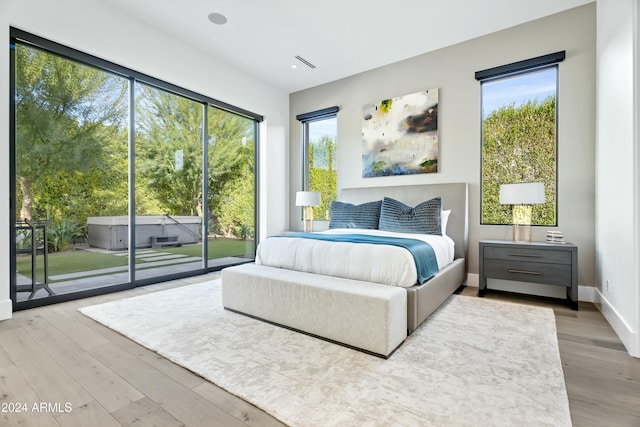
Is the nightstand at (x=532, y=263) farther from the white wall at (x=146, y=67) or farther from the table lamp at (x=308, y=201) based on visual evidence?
the white wall at (x=146, y=67)

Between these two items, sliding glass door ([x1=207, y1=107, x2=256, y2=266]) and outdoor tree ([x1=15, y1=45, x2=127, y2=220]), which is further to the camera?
sliding glass door ([x1=207, y1=107, x2=256, y2=266])

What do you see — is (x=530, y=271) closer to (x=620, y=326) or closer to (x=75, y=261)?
(x=620, y=326)

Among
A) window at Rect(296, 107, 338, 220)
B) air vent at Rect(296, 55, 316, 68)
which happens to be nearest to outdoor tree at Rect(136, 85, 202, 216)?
air vent at Rect(296, 55, 316, 68)

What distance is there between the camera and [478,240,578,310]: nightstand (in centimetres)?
291

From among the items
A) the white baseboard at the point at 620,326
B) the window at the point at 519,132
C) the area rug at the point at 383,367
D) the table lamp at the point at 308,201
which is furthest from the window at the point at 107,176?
the white baseboard at the point at 620,326

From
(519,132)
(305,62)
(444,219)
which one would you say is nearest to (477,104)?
(519,132)

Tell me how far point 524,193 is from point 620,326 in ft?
4.59

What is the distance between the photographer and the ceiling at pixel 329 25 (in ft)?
10.7

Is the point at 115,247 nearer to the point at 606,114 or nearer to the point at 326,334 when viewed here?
the point at 326,334

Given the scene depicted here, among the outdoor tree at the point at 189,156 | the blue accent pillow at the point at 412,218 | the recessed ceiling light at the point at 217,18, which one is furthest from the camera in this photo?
the outdoor tree at the point at 189,156

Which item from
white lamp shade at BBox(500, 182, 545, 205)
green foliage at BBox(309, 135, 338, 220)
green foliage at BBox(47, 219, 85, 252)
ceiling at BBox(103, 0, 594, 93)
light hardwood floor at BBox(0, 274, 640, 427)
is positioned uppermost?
ceiling at BBox(103, 0, 594, 93)

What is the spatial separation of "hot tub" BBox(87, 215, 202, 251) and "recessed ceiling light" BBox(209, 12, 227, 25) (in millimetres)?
2485

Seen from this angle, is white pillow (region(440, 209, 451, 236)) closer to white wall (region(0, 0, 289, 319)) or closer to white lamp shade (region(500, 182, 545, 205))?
white lamp shade (region(500, 182, 545, 205))

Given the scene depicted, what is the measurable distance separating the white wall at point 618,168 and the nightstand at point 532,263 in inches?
9.3
